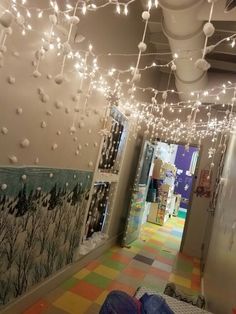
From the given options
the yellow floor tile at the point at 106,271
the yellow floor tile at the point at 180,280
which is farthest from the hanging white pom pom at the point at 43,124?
the yellow floor tile at the point at 180,280

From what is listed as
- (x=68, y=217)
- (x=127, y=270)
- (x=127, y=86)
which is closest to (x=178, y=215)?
(x=127, y=270)

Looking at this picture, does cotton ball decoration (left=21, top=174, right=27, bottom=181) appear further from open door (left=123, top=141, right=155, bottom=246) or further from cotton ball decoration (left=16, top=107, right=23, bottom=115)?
open door (left=123, top=141, right=155, bottom=246)

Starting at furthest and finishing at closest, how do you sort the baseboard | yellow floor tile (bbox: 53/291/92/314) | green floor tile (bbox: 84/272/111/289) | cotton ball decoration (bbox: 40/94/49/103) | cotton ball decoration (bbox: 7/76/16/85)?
1. green floor tile (bbox: 84/272/111/289)
2. yellow floor tile (bbox: 53/291/92/314)
3. the baseboard
4. cotton ball decoration (bbox: 40/94/49/103)
5. cotton ball decoration (bbox: 7/76/16/85)

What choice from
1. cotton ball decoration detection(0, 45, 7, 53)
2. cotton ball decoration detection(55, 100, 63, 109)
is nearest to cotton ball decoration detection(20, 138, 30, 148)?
cotton ball decoration detection(55, 100, 63, 109)

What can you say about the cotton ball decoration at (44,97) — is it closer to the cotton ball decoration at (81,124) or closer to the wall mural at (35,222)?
the wall mural at (35,222)

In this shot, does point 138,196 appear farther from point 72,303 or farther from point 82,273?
point 72,303

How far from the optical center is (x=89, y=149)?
3.33 metres

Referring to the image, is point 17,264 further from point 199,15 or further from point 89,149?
point 199,15

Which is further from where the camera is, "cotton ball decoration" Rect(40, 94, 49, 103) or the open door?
the open door

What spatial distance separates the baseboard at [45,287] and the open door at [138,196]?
3.73 feet

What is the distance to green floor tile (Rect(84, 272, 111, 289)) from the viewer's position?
135 inches

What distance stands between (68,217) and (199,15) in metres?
2.26

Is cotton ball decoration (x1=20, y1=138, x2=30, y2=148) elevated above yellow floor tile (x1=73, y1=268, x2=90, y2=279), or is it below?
above

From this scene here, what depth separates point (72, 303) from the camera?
2.89 meters
